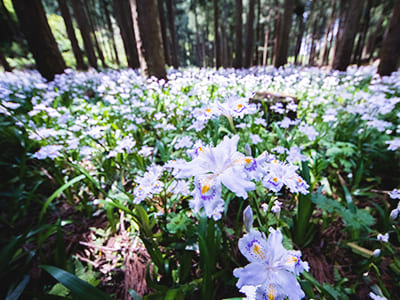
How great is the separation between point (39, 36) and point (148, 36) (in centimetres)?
362

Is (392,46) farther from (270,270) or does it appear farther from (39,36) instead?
(39,36)

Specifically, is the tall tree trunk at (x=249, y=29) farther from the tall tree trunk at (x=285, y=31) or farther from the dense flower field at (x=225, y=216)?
the dense flower field at (x=225, y=216)

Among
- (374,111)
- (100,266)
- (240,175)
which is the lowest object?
(100,266)

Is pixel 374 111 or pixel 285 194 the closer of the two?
pixel 285 194

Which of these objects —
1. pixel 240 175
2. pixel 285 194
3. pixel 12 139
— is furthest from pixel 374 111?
pixel 12 139

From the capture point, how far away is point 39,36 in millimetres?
5551

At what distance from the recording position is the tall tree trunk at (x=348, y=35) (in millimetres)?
7527

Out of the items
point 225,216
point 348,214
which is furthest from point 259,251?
point 348,214

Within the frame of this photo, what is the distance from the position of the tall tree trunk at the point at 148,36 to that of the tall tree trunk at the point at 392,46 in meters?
6.38

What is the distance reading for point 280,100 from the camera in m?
3.44

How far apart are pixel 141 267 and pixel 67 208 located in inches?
48.3

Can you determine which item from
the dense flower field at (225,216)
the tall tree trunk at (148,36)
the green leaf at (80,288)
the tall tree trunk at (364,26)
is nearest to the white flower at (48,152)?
the dense flower field at (225,216)

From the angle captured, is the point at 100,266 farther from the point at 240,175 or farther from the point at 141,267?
the point at 240,175

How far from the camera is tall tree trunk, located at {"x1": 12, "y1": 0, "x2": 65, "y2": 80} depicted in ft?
17.5
